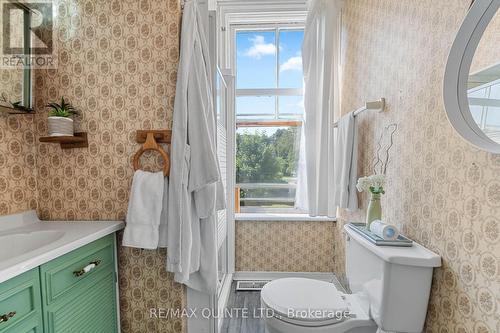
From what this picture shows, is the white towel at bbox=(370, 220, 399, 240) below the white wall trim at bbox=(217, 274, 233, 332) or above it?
above

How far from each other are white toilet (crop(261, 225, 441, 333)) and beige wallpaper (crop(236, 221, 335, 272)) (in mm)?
957

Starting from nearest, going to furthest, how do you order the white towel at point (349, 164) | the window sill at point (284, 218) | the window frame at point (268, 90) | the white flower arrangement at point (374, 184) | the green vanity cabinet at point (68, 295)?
the green vanity cabinet at point (68, 295) → the white flower arrangement at point (374, 184) → the white towel at point (349, 164) → the window sill at point (284, 218) → the window frame at point (268, 90)

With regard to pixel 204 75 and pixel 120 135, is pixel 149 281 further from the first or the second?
pixel 204 75

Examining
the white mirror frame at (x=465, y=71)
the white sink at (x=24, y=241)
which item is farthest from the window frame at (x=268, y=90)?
the white mirror frame at (x=465, y=71)

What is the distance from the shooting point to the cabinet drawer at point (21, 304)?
0.78 meters

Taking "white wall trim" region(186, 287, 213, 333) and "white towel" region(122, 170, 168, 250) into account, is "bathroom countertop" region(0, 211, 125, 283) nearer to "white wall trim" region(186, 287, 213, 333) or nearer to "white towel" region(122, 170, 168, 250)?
"white towel" region(122, 170, 168, 250)

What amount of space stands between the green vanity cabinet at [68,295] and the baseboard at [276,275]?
1.23 metres

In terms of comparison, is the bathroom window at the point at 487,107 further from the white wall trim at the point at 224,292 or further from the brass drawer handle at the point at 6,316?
the white wall trim at the point at 224,292

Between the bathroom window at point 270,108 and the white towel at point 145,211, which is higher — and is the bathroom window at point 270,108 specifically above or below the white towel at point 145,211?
above

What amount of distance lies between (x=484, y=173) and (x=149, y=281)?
1.55 metres

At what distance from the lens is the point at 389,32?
138 centimetres

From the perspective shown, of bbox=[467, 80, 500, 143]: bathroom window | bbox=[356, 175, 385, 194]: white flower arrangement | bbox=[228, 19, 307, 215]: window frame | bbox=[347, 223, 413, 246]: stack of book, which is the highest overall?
bbox=[228, 19, 307, 215]: window frame

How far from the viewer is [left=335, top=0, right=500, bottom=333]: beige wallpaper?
78cm

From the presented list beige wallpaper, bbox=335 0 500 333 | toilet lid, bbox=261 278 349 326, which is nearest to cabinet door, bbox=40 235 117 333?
toilet lid, bbox=261 278 349 326
